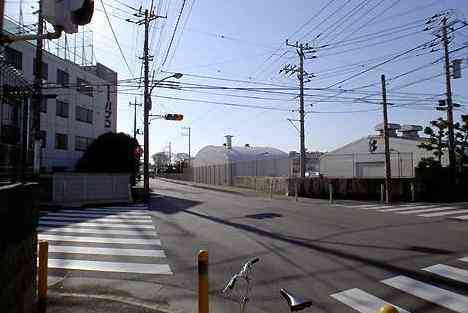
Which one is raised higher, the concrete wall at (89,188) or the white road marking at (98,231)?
the concrete wall at (89,188)

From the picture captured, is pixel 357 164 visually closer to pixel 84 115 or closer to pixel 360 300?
pixel 84 115

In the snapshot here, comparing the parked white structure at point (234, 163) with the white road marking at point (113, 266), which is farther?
the parked white structure at point (234, 163)

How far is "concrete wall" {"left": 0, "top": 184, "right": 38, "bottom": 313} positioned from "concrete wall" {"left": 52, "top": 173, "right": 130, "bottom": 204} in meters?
19.3

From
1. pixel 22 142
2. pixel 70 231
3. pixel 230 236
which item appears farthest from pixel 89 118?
pixel 22 142

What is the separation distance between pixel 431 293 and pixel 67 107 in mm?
39005

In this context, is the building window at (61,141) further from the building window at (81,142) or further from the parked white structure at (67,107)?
the building window at (81,142)

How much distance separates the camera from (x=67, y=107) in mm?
39438

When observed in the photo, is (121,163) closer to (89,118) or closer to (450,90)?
(89,118)

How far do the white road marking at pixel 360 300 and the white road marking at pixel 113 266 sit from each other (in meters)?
3.42

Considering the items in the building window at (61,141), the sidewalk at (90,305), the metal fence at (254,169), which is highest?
the building window at (61,141)

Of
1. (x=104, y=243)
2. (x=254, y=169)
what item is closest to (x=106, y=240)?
(x=104, y=243)

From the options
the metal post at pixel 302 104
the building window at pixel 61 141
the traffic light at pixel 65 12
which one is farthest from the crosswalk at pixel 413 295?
the building window at pixel 61 141

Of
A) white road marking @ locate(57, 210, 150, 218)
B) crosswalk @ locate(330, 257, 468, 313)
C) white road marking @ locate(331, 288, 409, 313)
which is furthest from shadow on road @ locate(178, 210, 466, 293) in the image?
white road marking @ locate(57, 210, 150, 218)

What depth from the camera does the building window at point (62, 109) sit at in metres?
37.8
